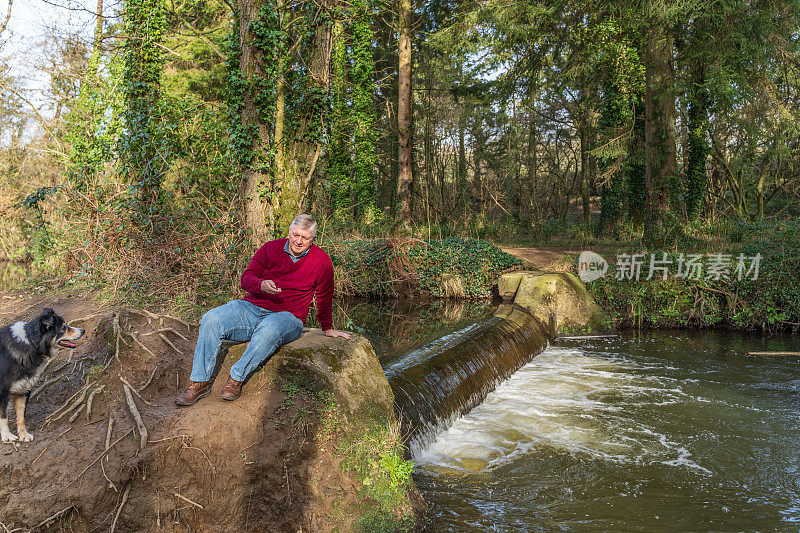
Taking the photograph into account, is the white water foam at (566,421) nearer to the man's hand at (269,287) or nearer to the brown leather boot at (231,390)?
the brown leather boot at (231,390)

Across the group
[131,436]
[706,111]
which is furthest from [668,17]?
[131,436]

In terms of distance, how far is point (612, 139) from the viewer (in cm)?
1488

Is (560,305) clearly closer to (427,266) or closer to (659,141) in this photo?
(427,266)

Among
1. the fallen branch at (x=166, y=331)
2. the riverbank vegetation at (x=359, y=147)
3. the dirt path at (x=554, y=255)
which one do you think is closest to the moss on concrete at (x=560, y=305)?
the riverbank vegetation at (x=359, y=147)

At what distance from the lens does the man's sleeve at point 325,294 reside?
489 cm

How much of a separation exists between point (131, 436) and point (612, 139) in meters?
14.2

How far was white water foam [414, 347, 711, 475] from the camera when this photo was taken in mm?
5980

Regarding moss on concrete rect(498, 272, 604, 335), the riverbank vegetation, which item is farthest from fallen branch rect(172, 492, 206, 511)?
moss on concrete rect(498, 272, 604, 335)

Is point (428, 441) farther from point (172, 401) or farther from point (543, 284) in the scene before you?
point (543, 284)

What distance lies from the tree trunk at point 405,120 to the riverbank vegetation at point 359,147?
0.06 metres

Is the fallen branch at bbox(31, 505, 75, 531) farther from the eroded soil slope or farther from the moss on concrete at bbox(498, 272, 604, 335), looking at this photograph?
the moss on concrete at bbox(498, 272, 604, 335)

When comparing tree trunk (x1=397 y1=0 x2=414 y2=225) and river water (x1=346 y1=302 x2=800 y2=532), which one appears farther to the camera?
tree trunk (x1=397 y1=0 x2=414 y2=225)

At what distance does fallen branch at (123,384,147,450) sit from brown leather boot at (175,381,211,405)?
12.0 inches

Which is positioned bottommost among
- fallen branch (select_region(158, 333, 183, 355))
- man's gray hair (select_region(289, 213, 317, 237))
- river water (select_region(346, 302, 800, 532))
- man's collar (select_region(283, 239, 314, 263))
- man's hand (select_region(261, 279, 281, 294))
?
Result: river water (select_region(346, 302, 800, 532))
